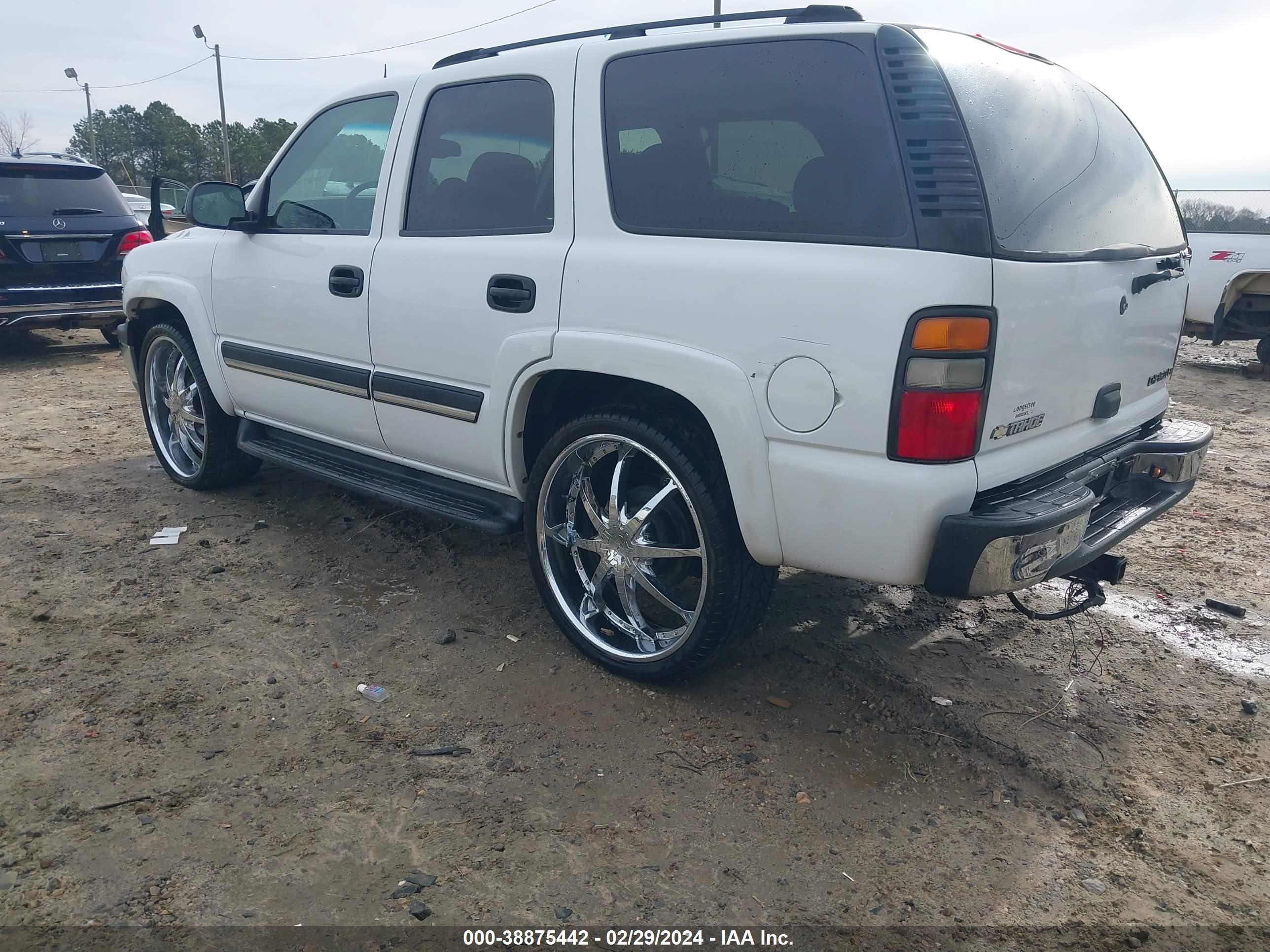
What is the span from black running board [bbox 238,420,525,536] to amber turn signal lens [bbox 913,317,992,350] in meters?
1.68

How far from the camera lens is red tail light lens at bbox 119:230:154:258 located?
880cm

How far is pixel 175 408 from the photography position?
17.1 feet

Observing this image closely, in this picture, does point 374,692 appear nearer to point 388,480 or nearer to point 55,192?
point 388,480

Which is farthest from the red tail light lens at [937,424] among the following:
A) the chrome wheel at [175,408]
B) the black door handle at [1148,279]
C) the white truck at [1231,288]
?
the white truck at [1231,288]

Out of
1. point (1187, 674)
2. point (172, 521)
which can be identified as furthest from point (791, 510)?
point (172, 521)

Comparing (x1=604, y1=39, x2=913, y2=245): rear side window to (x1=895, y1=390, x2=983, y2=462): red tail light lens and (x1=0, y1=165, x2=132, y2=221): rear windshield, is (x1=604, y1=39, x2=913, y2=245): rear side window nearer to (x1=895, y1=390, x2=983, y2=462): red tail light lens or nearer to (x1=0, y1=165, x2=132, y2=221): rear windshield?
(x1=895, y1=390, x2=983, y2=462): red tail light lens

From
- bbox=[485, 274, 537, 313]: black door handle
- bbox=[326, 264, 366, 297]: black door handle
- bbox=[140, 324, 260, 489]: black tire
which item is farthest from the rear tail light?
bbox=[140, 324, 260, 489]: black tire

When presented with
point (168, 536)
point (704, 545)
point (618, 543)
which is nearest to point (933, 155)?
point (704, 545)

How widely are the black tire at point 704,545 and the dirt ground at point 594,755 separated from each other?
0.55 ft

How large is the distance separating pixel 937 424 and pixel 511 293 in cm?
149

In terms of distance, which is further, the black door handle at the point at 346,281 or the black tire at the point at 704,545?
the black door handle at the point at 346,281

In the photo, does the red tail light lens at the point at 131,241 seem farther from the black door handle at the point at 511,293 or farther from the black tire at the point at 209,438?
the black door handle at the point at 511,293

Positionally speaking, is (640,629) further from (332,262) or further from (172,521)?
(172,521)

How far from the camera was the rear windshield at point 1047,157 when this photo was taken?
247 centimetres
